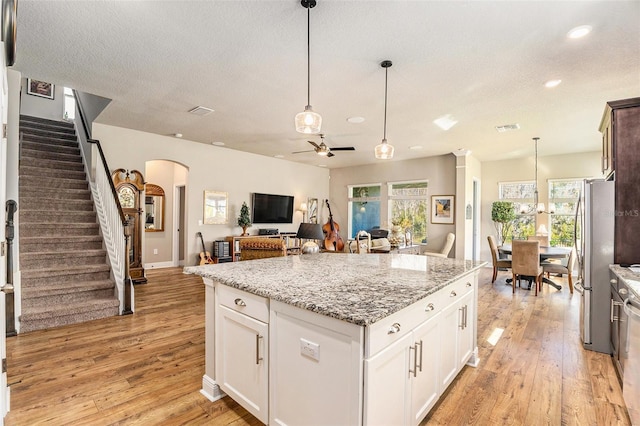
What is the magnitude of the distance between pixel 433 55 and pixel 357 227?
6747 mm

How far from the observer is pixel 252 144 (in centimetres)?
682

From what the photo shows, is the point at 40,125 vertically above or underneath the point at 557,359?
above

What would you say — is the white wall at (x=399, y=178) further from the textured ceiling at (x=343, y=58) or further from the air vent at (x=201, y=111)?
the air vent at (x=201, y=111)

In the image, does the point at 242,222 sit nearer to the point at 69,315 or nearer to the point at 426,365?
the point at 69,315

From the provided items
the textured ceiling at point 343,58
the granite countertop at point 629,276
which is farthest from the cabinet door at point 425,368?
the textured ceiling at point 343,58

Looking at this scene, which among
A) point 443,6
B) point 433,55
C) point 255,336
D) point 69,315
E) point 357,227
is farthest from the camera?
point 357,227

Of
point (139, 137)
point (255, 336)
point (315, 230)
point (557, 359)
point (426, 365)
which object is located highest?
point (139, 137)

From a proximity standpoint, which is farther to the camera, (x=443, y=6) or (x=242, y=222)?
(x=242, y=222)

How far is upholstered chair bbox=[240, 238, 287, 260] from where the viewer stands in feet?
16.1

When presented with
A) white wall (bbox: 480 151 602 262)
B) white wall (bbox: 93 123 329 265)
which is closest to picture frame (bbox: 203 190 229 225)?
white wall (bbox: 93 123 329 265)

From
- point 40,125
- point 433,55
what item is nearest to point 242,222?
point 40,125

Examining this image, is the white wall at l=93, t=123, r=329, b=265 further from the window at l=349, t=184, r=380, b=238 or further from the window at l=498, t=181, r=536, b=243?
the window at l=498, t=181, r=536, b=243

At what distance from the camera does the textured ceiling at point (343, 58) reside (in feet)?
7.84

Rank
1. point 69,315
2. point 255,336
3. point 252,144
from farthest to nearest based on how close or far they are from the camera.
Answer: point 252,144 → point 69,315 → point 255,336
